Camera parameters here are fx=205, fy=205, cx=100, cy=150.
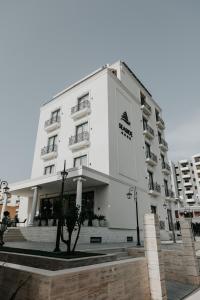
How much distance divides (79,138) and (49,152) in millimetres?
4264

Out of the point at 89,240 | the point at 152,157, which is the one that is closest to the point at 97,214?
the point at 89,240

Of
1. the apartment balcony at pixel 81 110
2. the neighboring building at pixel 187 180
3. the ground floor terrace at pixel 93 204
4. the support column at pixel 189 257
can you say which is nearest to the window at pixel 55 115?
the apartment balcony at pixel 81 110

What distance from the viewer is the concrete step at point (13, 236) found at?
→ 1425 centimetres

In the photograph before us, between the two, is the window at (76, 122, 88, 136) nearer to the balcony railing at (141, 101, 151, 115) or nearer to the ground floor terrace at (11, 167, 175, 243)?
the ground floor terrace at (11, 167, 175, 243)

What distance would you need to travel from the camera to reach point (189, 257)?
27.9 ft

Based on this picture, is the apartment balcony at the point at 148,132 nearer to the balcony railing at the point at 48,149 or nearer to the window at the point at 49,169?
the balcony railing at the point at 48,149

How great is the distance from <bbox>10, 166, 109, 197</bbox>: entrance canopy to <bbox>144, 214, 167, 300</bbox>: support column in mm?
8240

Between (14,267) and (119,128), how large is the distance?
1655 centimetres

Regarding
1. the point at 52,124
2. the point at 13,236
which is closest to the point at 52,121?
the point at 52,124

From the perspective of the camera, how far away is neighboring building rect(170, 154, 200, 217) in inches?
2522

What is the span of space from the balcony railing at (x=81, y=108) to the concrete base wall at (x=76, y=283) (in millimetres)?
16582

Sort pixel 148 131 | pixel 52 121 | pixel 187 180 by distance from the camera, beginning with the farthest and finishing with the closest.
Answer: pixel 187 180 < pixel 148 131 < pixel 52 121

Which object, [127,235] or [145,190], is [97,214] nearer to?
[127,235]

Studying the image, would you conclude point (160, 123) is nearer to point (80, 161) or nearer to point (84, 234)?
point (80, 161)
